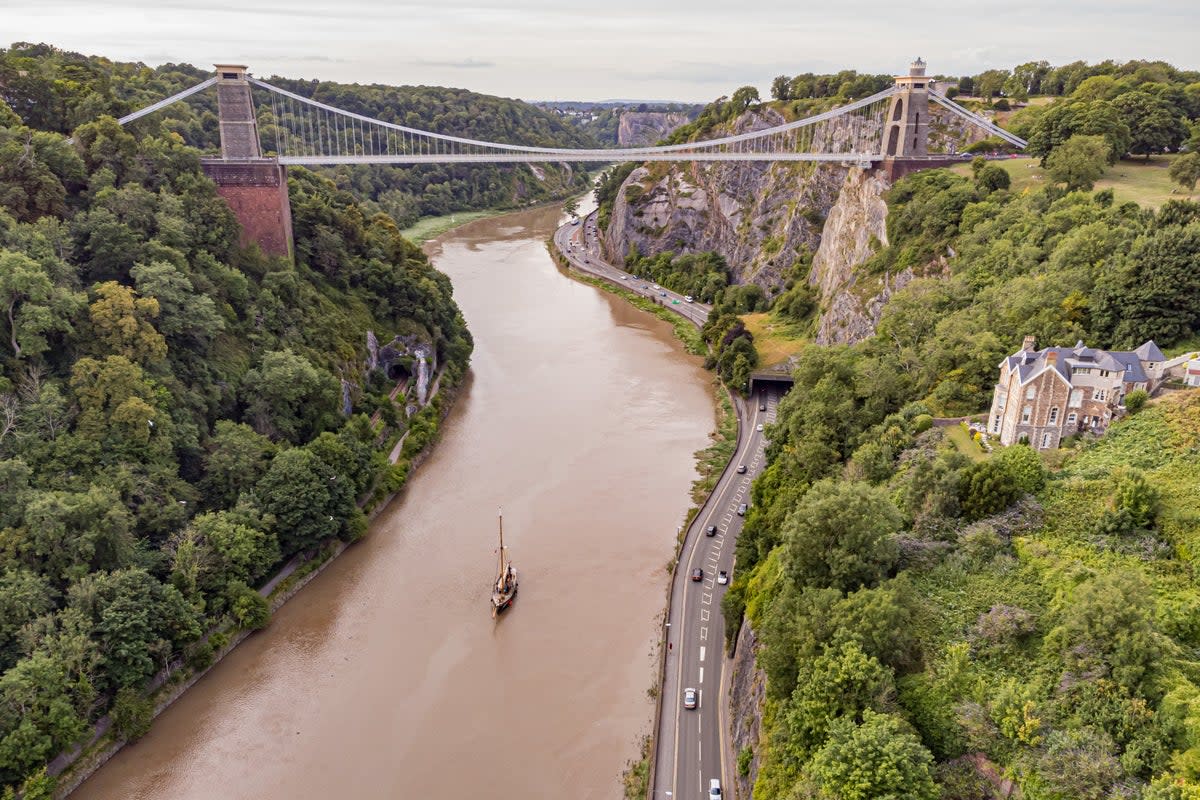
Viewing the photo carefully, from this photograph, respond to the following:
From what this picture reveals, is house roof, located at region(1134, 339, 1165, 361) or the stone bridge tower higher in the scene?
the stone bridge tower

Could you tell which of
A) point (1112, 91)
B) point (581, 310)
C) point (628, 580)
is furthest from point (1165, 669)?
point (581, 310)

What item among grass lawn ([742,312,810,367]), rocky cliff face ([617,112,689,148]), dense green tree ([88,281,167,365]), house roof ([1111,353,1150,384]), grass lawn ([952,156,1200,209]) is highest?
rocky cliff face ([617,112,689,148])

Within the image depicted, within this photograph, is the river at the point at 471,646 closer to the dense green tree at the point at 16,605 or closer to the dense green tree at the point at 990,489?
the dense green tree at the point at 16,605

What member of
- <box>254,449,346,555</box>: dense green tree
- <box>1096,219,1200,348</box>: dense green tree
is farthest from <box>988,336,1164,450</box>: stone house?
<box>254,449,346,555</box>: dense green tree

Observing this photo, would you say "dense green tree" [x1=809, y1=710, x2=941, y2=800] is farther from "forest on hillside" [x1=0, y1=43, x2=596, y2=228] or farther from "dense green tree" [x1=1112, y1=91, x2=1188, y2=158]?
"dense green tree" [x1=1112, y1=91, x2=1188, y2=158]

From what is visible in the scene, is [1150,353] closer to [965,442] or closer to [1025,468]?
[965,442]
